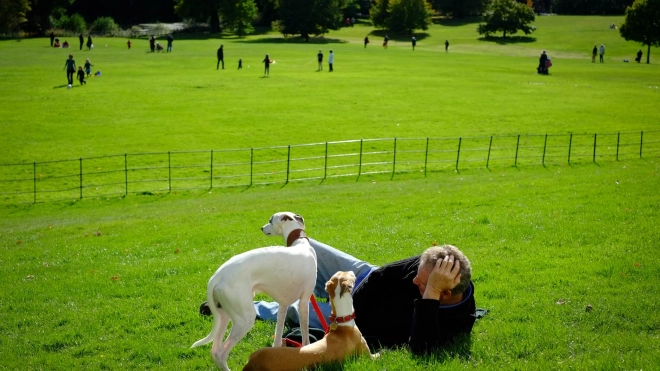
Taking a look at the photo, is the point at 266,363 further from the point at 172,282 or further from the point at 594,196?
the point at 594,196

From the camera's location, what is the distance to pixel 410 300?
7.61 m

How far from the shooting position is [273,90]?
2029 inches

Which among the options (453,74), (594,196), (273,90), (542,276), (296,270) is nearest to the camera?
(296,270)

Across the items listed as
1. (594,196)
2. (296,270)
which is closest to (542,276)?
(296,270)

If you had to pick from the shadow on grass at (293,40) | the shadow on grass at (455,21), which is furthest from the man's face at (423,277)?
the shadow on grass at (455,21)

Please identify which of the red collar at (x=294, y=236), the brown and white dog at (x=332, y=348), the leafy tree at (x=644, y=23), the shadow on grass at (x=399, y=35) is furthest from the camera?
the shadow on grass at (x=399, y=35)

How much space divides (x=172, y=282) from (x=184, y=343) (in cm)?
306

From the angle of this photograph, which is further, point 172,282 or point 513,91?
point 513,91

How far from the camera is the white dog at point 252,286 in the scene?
20.3 ft

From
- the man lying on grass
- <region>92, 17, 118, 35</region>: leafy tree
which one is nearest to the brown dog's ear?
the man lying on grass

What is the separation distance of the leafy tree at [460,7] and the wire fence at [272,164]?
3637 inches

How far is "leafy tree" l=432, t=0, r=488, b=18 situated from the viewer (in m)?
125

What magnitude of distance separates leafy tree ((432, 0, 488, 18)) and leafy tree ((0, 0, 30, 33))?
69909 millimetres

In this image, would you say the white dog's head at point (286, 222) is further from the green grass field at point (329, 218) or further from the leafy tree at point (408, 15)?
the leafy tree at point (408, 15)
